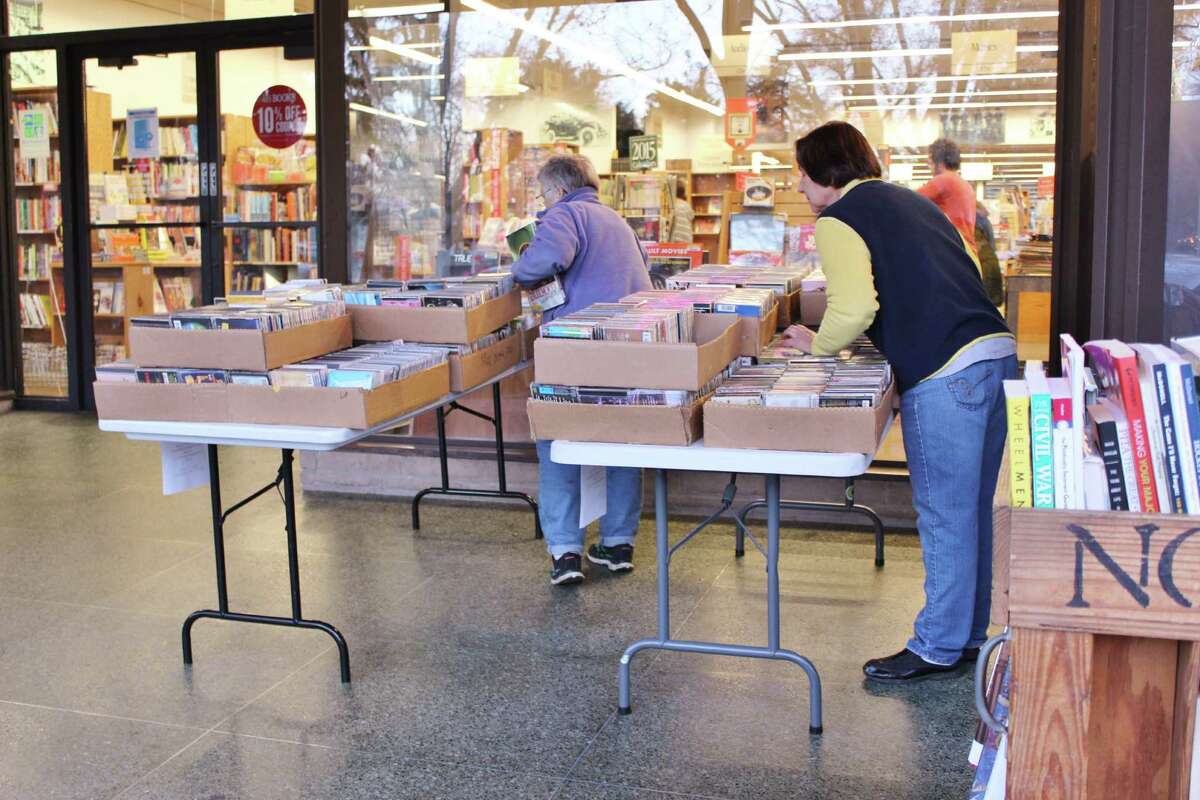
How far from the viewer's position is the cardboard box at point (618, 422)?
2.92 m

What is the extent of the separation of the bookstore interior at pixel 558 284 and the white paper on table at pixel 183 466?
0.65 feet

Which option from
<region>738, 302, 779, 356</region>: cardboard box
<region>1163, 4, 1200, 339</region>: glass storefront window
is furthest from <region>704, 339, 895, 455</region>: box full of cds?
<region>1163, 4, 1200, 339</region>: glass storefront window

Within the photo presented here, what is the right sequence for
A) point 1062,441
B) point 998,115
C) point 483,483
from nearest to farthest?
point 1062,441, point 998,115, point 483,483

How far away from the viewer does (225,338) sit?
3242 millimetres

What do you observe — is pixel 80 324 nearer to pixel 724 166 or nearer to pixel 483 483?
pixel 483 483

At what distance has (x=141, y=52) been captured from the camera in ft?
25.6

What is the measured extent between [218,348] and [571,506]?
59.8 inches

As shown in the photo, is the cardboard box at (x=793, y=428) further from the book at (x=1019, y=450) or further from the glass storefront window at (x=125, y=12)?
the glass storefront window at (x=125, y=12)

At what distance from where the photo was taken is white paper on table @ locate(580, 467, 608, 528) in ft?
11.7

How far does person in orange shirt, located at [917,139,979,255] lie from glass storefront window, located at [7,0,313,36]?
401 cm

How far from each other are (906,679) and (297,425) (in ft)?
5.99

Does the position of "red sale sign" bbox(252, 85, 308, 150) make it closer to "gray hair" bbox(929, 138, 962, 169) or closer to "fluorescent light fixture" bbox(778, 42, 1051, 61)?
"fluorescent light fixture" bbox(778, 42, 1051, 61)

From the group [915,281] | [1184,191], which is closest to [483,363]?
[915,281]

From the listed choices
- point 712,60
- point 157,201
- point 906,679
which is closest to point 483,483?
point 712,60
